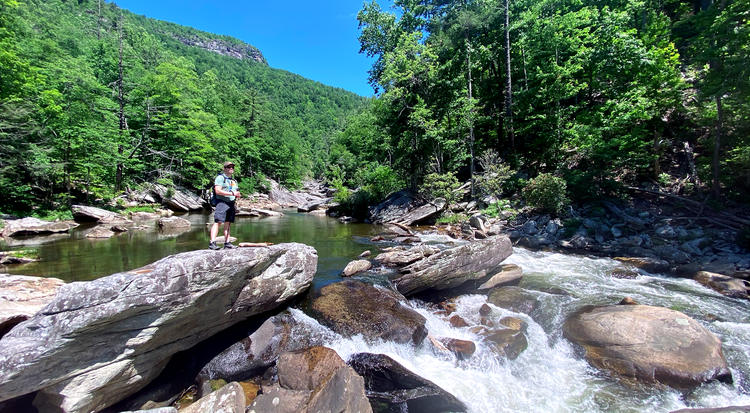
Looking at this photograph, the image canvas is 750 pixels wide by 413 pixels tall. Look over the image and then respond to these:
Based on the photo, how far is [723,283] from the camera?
8.24 m

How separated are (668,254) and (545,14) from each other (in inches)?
921

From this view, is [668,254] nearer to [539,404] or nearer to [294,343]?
[539,404]

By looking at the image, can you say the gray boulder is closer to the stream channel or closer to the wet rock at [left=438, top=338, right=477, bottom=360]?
the stream channel

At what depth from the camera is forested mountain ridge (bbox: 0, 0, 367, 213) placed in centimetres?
1772

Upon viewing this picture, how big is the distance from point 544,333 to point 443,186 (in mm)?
14904

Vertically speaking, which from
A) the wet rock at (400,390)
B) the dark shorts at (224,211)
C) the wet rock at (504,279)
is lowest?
the wet rock at (400,390)

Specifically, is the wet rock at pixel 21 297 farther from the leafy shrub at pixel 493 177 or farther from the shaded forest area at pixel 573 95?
the leafy shrub at pixel 493 177

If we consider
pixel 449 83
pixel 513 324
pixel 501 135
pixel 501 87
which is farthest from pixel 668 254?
pixel 501 87

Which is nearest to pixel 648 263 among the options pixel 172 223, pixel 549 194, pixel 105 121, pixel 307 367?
pixel 549 194

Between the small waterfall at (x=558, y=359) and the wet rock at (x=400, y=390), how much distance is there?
406 millimetres

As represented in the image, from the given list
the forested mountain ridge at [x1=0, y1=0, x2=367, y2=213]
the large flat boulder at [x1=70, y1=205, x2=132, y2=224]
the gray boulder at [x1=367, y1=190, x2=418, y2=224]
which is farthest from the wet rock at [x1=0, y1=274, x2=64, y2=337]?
the gray boulder at [x1=367, y1=190, x2=418, y2=224]

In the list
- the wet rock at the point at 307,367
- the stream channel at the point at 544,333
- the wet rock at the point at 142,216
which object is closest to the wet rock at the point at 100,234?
the stream channel at the point at 544,333

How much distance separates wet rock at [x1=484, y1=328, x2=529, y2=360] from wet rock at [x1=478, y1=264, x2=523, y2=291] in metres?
2.39

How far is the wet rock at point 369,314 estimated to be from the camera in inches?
249
